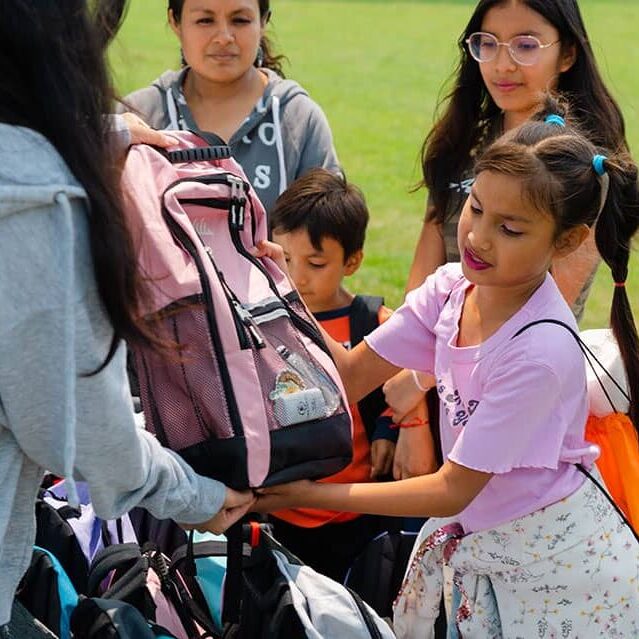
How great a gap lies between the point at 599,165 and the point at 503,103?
92 cm

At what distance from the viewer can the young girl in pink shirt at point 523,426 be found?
207 cm

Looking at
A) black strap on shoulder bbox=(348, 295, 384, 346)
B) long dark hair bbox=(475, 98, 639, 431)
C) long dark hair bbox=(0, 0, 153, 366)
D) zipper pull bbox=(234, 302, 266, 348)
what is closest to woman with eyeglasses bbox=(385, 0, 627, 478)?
black strap on shoulder bbox=(348, 295, 384, 346)

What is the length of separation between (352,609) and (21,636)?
23.5 inches

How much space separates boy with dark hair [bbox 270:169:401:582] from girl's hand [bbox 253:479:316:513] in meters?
0.69

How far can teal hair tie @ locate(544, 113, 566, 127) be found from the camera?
2242 millimetres

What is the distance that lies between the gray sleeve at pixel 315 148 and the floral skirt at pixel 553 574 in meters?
1.52

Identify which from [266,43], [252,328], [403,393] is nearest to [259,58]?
[266,43]

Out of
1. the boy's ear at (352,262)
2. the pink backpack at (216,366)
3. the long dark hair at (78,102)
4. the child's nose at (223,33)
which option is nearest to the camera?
the long dark hair at (78,102)

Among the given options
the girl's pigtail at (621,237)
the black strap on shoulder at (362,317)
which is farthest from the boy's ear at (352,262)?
the girl's pigtail at (621,237)

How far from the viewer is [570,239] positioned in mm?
2154

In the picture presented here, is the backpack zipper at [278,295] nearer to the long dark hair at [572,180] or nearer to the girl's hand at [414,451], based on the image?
the long dark hair at [572,180]

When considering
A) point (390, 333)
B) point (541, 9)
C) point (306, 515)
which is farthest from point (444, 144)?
point (306, 515)

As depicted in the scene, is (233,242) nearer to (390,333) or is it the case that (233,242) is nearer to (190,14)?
(390,333)

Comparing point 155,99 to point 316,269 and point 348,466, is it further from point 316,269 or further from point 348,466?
point 348,466
